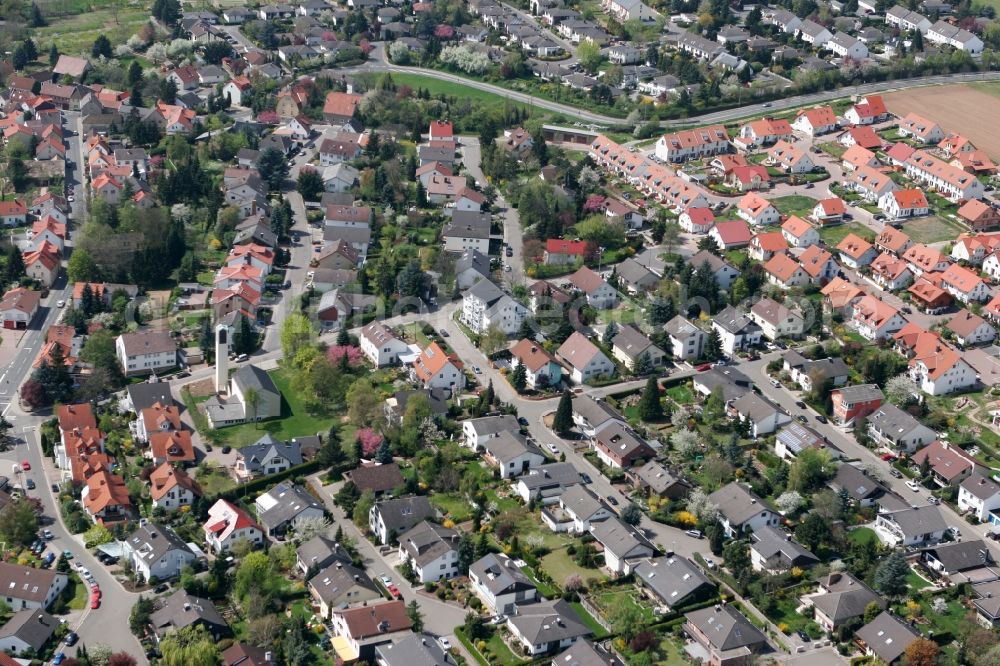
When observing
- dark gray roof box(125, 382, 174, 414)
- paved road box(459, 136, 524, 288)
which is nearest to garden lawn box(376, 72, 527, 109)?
paved road box(459, 136, 524, 288)

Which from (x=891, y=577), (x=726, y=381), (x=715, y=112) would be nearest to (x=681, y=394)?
(x=726, y=381)

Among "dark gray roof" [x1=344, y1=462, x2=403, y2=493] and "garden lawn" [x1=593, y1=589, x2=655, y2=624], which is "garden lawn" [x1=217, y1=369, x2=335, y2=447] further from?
"garden lawn" [x1=593, y1=589, x2=655, y2=624]

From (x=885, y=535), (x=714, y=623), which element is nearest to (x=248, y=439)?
(x=714, y=623)

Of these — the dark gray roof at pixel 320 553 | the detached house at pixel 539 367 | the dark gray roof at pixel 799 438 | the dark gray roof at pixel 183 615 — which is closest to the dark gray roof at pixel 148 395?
the dark gray roof at pixel 320 553

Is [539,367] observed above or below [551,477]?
below

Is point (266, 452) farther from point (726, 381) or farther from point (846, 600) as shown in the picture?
point (846, 600)

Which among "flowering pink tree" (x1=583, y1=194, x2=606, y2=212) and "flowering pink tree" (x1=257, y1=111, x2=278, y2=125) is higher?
"flowering pink tree" (x1=583, y1=194, x2=606, y2=212)

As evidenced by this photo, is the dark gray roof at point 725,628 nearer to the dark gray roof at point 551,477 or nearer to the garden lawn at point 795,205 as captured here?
the dark gray roof at point 551,477
